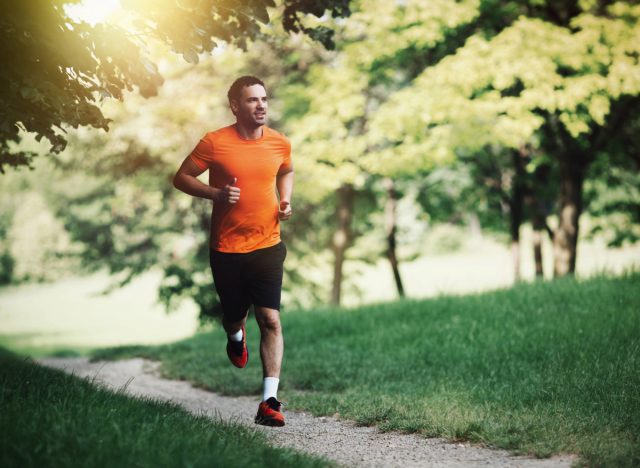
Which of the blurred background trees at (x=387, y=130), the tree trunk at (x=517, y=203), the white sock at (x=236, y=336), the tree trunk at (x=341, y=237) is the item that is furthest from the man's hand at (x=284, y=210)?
the tree trunk at (x=517, y=203)

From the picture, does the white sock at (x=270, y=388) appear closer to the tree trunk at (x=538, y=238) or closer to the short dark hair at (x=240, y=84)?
the short dark hair at (x=240, y=84)

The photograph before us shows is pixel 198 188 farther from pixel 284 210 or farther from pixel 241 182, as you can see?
pixel 284 210

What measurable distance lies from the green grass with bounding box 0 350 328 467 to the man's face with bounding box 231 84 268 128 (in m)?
2.14

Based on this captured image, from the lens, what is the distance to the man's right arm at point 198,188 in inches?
171

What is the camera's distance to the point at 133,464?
289 centimetres

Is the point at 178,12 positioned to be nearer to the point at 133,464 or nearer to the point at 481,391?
the point at 133,464

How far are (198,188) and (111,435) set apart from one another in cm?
191

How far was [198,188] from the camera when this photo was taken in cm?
454

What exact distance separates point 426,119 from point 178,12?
7943 mm

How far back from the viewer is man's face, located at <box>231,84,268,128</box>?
4.61 m

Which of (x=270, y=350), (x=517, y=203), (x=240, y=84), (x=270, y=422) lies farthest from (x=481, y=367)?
(x=517, y=203)

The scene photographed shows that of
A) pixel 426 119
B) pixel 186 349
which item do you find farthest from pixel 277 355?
pixel 426 119

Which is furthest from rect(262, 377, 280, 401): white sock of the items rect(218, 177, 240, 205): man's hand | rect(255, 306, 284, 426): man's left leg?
rect(218, 177, 240, 205): man's hand

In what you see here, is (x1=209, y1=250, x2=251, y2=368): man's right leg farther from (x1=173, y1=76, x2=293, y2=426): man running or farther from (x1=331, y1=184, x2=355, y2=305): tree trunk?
(x1=331, y1=184, x2=355, y2=305): tree trunk
